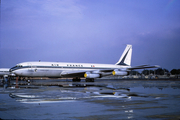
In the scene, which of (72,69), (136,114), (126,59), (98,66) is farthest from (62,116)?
(126,59)

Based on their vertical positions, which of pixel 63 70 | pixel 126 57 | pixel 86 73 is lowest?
pixel 86 73

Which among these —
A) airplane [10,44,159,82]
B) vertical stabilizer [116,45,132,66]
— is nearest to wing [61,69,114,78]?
airplane [10,44,159,82]

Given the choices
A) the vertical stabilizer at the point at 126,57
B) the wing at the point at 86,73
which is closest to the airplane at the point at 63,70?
the wing at the point at 86,73

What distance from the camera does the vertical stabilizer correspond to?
57978 mm

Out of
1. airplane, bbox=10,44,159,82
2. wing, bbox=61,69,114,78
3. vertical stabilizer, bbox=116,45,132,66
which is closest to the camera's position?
airplane, bbox=10,44,159,82

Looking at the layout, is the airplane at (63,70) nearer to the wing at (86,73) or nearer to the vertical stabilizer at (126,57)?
the wing at (86,73)

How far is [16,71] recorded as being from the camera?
140 feet

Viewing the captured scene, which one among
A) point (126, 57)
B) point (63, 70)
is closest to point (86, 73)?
point (63, 70)

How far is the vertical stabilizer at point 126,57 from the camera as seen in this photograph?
5798 cm

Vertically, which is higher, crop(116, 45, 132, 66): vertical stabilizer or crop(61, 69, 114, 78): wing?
crop(116, 45, 132, 66): vertical stabilizer

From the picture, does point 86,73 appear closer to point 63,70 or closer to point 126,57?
point 63,70

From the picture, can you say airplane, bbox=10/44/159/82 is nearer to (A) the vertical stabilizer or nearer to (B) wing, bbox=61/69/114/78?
(B) wing, bbox=61/69/114/78

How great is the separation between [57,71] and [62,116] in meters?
38.6

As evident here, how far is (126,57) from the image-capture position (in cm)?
5853
